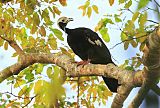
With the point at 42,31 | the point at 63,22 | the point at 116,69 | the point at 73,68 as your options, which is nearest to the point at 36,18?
the point at 42,31

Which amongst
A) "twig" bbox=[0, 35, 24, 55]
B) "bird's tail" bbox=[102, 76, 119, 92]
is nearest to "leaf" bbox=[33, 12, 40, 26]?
"twig" bbox=[0, 35, 24, 55]

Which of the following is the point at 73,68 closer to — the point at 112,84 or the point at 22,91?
the point at 112,84

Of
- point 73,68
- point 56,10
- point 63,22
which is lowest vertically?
point 73,68

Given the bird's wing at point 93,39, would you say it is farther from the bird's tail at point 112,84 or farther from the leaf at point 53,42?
the bird's tail at point 112,84

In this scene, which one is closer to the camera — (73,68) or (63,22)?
(73,68)

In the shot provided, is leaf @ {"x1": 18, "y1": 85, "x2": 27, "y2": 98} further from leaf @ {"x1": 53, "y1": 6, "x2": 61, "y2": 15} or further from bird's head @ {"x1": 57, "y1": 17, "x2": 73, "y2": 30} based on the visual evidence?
bird's head @ {"x1": 57, "y1": 17, "x2": 73, "y2": 30}

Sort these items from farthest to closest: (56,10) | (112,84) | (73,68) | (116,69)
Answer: (56,10) < (112,84) < (73,68) < (116,69)

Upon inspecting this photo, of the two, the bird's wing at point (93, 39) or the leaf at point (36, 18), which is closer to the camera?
the leaf at point (36, 18)

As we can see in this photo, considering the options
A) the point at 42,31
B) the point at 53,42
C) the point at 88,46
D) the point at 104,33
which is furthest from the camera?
the point at 88,46

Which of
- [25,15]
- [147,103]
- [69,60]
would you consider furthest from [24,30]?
[147,103]

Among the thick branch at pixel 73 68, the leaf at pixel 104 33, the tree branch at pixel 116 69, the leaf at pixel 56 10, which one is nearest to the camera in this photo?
the tree branch at pixel 116 69

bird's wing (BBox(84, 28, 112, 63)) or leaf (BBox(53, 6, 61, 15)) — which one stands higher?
leaf (BBox(53, 6, 61, 15))

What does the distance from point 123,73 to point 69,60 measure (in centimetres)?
100

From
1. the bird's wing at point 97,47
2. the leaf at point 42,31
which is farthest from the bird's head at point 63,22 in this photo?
the leaf at point 42,31
